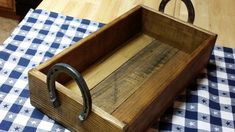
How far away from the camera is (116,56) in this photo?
42.6 inches

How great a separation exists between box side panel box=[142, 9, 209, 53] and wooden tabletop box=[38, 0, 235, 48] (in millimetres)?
195

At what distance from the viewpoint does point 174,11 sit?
55.5 inches

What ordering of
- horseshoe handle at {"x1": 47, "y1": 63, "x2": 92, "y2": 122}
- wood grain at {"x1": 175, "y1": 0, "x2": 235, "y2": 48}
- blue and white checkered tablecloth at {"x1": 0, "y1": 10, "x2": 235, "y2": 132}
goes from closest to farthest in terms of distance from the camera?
horseshoe handle at {"x1": 47, "y1": 63, "x2": 92, "y2": 122} < blue and white checkered tablecloth at {"x1": 0, "y1": 10, "x2": 235, "y2": 132} < wood grain at {"x1": 175, "y1": 0, "x2": 235, "y2": 48}

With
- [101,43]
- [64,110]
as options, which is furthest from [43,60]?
[64,110]

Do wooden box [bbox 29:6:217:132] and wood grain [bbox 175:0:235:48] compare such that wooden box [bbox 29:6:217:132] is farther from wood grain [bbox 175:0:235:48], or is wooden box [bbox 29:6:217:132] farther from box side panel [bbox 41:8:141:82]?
wood grain [bbox 175:0:235:48]

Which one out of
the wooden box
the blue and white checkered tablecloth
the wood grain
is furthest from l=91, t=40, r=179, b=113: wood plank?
the wood grain

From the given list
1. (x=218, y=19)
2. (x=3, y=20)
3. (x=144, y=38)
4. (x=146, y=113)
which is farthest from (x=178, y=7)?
(x=3, y=20)

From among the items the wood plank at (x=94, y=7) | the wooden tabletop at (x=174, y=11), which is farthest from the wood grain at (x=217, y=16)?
the wood plank at (x=94, y=7)

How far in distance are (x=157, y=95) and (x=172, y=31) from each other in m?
0.39

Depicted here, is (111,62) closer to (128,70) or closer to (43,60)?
(128,70)

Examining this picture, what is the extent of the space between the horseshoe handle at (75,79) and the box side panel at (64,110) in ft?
0.04

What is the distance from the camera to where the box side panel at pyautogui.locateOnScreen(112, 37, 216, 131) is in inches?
30.9

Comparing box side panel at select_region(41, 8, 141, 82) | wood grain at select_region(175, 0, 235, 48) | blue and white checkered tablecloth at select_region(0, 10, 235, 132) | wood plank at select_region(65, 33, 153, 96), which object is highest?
box side panel at select_region(41, 8, 141, 82)

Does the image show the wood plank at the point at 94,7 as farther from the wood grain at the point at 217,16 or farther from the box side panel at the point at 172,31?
the box side panel at the point at 172,31
